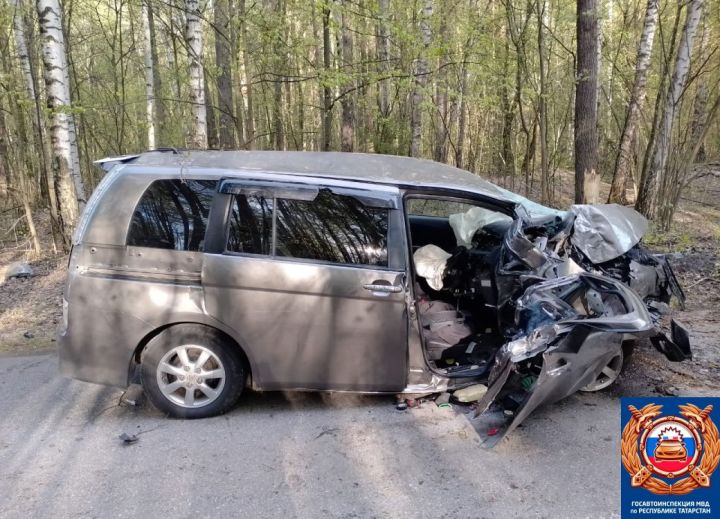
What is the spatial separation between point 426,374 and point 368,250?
38.9 inches

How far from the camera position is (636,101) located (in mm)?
10516

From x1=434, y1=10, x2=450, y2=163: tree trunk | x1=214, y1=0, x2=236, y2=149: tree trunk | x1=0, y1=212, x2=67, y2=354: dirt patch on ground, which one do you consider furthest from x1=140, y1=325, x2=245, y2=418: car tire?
x1=434, y1=10, x2=450, y2=163: tree trunk

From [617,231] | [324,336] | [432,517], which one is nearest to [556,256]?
[617,231]

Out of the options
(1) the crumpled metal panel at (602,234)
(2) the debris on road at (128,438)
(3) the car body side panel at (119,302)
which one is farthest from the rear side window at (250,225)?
(1) the crumpled metal panel at (602,234)

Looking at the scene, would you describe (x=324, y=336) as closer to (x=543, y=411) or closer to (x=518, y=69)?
(x=543, y=411)

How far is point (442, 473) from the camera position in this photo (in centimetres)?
310

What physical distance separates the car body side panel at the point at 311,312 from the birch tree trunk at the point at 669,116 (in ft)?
25.5

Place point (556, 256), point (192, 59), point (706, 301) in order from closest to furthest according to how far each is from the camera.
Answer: point (556, 256) < point (706, 301) < point (192, 59)

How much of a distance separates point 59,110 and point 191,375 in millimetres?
5564

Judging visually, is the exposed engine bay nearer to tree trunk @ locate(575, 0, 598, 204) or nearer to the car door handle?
the car door handle

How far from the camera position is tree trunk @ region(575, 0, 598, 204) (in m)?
8.52

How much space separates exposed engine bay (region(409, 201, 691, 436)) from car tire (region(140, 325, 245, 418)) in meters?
1.44

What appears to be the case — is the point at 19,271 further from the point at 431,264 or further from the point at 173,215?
the point at 431,264

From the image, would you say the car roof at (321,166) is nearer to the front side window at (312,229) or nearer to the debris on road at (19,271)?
the front side window at (312,229)
